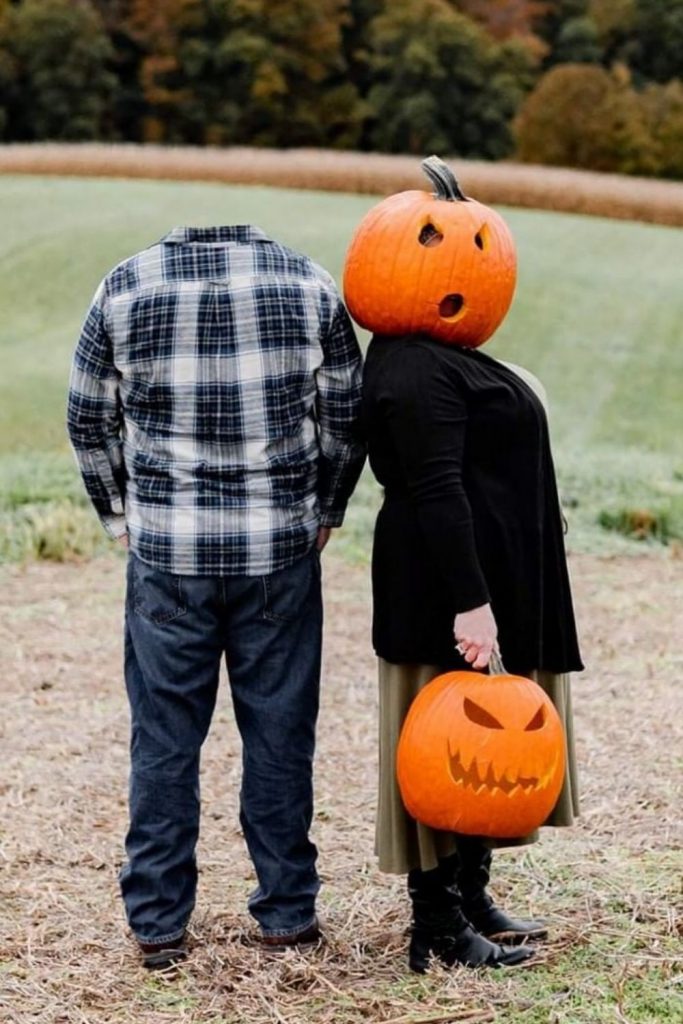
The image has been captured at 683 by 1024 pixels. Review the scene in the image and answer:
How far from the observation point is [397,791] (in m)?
3.03

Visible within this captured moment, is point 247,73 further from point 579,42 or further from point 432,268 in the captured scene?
point 432,268

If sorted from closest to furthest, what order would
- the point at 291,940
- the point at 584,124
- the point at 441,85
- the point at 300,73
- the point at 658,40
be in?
the point at 291,940, the point at 584,124, the point at 441,85, the point at 300,73, the point at 658,40

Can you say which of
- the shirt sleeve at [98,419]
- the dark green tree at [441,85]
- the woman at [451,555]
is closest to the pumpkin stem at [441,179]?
the woman at [451,555]

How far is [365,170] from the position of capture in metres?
27.0

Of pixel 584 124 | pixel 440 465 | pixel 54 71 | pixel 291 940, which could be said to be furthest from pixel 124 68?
pixel 440 465

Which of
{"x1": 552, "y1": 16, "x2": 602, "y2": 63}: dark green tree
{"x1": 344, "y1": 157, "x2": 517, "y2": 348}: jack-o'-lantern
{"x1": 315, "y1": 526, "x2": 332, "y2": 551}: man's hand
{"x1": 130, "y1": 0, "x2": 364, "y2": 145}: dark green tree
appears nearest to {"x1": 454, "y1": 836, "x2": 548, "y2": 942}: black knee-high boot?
{"x1": 315, "y1": 526, "x2": 332, "y2": 551}: man's hand

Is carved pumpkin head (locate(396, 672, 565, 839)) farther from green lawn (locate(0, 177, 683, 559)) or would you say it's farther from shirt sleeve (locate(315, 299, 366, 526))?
green lawn (locate(0, 177, 683, 559))

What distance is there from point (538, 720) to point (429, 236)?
1018 mm

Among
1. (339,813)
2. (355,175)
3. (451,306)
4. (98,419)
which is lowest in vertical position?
(355,175)

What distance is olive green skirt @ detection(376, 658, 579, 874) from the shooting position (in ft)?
9.80

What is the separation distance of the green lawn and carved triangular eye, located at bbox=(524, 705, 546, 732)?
5.00 metres

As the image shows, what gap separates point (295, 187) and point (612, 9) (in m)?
20.9

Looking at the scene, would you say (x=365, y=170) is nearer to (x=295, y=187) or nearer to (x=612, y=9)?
(x=295, y=187)

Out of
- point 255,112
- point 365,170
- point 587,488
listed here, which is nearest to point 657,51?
point 255,112
